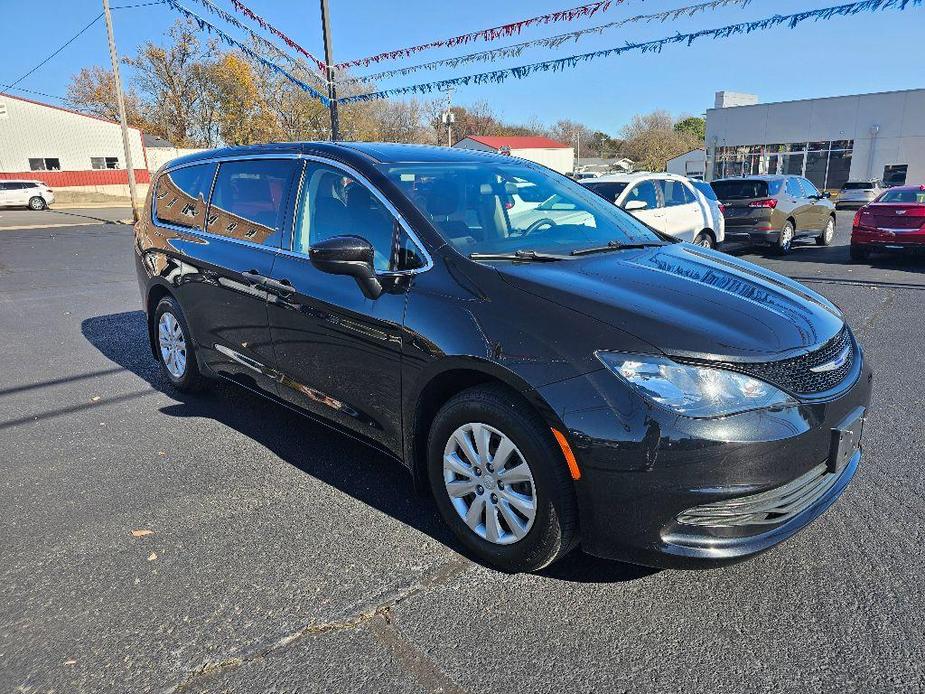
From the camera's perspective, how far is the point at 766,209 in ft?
42.1

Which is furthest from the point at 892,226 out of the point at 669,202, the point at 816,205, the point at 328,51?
the point at 328,51

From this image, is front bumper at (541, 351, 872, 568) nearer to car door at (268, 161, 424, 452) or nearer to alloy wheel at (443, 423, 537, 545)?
alloy wheel at (443, 423, 537, 545)

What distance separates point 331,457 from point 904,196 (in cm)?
1297

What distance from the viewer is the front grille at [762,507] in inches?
92.4

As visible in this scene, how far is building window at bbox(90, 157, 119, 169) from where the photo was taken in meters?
47.3

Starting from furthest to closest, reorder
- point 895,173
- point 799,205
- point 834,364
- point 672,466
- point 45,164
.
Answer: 1. point 45,164
2. point 895,173
3. point 799,205
4. point 834,364
5. point 672,466

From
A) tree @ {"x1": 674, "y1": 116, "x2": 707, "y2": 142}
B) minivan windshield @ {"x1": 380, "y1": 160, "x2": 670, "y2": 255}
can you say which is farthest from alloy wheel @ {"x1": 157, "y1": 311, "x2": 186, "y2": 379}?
tree @ {"x1": 674, "y1": 116, "x2": 707, "y2": 142}

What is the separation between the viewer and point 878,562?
2.79 meters

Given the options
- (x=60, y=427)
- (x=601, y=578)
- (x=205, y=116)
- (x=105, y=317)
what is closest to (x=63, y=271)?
(x=105, y=317)

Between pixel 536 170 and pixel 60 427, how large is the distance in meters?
3.52

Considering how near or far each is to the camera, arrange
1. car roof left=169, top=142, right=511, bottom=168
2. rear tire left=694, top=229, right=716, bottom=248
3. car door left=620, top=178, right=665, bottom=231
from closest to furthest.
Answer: car roof left=169, top=142, right=511, bottom=168 < car door left=620, top=178, right=665, bottom=231 < rear tire left=694, top=229, right=716, bottom=248

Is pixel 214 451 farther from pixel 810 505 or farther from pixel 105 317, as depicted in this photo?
pixel 105 317

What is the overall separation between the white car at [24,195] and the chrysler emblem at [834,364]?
41.1 meters

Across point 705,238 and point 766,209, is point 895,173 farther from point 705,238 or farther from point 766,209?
point 705,238
